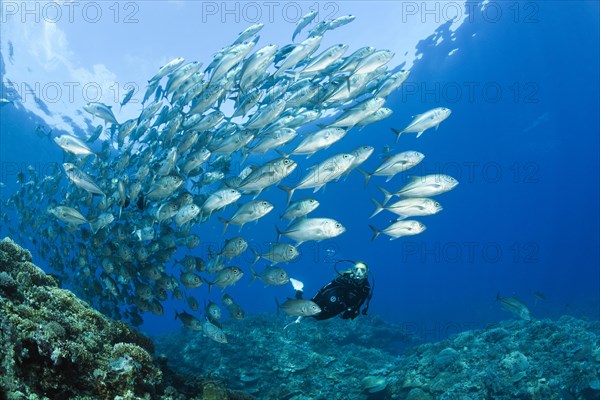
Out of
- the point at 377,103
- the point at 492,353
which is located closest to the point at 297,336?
the point at 492,353

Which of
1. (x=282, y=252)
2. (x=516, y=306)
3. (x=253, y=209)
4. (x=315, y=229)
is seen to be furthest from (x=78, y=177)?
(x=516, y=306)

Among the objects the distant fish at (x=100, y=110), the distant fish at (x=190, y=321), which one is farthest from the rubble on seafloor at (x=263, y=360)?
the distant fish at (x=100, y=110)

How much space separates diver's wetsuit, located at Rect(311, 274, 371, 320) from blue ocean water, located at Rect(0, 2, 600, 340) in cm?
530

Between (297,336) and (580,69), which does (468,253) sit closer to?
(580,69)

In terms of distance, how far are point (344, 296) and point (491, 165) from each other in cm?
6025

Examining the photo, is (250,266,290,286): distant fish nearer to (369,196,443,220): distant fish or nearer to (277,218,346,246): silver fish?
(277,218,346,246): silver fish

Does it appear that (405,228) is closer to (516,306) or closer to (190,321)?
(190,321)

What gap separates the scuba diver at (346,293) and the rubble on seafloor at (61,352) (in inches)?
74.9

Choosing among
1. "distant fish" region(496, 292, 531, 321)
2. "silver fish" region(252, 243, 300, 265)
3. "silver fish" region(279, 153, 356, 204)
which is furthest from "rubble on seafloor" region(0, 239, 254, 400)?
"distant fish" region(496, 292, 531, 321)

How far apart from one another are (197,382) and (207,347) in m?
9.54

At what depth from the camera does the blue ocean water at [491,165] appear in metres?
30.9

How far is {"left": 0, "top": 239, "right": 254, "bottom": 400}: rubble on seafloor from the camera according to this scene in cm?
271

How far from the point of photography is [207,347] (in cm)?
1405

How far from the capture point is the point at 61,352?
3.11 m
